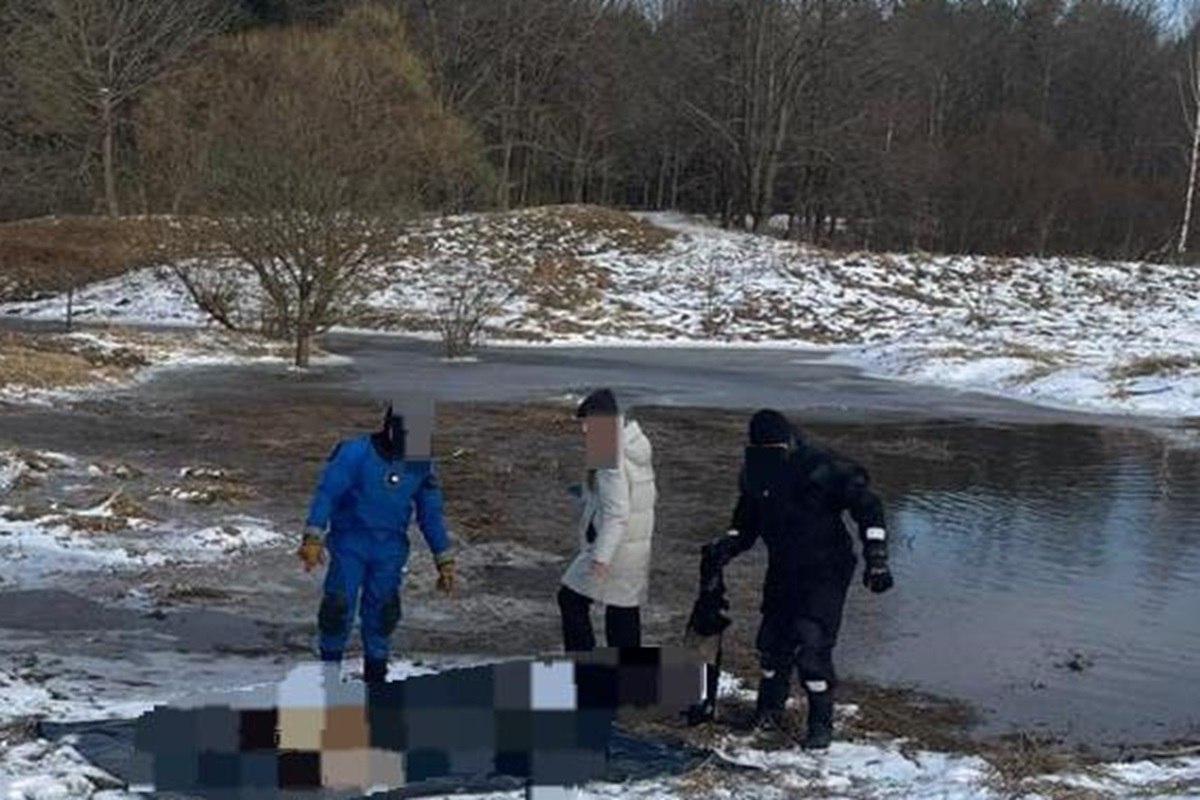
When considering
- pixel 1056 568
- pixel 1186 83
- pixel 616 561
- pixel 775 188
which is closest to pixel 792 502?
pixel 616 561

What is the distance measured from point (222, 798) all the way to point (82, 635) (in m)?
3.19

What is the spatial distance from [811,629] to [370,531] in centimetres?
197

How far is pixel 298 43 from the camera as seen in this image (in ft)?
168

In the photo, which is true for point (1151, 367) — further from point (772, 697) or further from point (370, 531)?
point (370, 531)

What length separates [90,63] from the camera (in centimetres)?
5344

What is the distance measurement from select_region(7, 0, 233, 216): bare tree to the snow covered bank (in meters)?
13.2

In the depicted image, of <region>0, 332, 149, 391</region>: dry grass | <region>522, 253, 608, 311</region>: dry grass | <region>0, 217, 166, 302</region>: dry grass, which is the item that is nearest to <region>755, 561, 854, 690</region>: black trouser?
<region>0, 332, 149, 391</region>: dry grass

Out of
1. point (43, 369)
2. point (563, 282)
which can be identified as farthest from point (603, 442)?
point (563, 282)

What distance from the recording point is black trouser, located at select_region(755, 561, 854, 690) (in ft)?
22.8

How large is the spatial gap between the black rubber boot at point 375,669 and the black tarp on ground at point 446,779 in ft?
3.74

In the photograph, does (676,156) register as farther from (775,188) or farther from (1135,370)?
(1135,370)

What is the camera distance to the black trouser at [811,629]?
22.8 feet

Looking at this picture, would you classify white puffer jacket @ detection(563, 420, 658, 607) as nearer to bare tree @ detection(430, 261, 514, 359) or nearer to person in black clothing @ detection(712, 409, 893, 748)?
person in black clothing @ detection(712, 409, 893, 748)

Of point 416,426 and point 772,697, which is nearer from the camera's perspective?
point 416,426
